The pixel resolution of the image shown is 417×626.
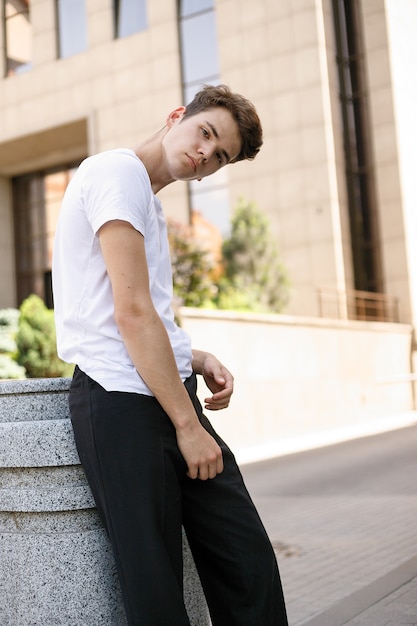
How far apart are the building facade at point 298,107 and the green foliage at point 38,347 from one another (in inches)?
325

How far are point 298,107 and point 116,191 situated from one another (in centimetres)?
2351

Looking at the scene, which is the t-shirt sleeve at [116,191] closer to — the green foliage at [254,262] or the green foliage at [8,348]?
the green foliage at [8,348]

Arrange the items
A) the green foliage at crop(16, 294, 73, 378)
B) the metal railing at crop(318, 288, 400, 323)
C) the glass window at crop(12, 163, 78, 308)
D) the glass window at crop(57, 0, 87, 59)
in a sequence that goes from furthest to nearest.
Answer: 1. the glass window at crop(12, 163, 78, 308)
2. the glass window at crop(57, 0, 87, 59)
3. the metal railing at crop(318, 288, 400, 323)
4. the green foliage at crop(16, 294, 73, 378)

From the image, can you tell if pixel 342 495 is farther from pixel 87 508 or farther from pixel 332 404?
pixel 332 404

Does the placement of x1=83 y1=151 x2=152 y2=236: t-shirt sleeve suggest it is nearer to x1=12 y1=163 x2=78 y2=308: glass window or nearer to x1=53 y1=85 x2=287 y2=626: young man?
x1=53 y1=85 x2=287 y2=626: young man

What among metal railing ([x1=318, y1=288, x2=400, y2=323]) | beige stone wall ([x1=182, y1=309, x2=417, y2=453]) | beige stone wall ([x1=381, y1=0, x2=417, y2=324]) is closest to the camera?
beige stone wall ([x1=182, y1=309, x2=417, y2=453])

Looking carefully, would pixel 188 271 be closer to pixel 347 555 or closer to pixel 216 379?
pixel 347 555

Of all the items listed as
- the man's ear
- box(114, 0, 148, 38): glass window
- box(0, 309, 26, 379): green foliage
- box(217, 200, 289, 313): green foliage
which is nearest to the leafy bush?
box(217, 200, 289, 313): green foliage

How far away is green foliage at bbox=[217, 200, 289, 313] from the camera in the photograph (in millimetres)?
20672

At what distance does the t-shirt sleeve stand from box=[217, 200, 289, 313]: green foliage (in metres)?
18.1

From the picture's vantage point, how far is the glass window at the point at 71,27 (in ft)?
98.1

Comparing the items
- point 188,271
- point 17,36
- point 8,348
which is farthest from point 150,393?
point 17,36

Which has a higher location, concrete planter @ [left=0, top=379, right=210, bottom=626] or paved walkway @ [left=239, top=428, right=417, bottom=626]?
concrete planter @ [left=0, top=379, right=210, bottom=626]

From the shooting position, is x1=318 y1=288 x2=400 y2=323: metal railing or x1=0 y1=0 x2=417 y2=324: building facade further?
x1=0 y1=0 x2=417 y2=324: building facade
